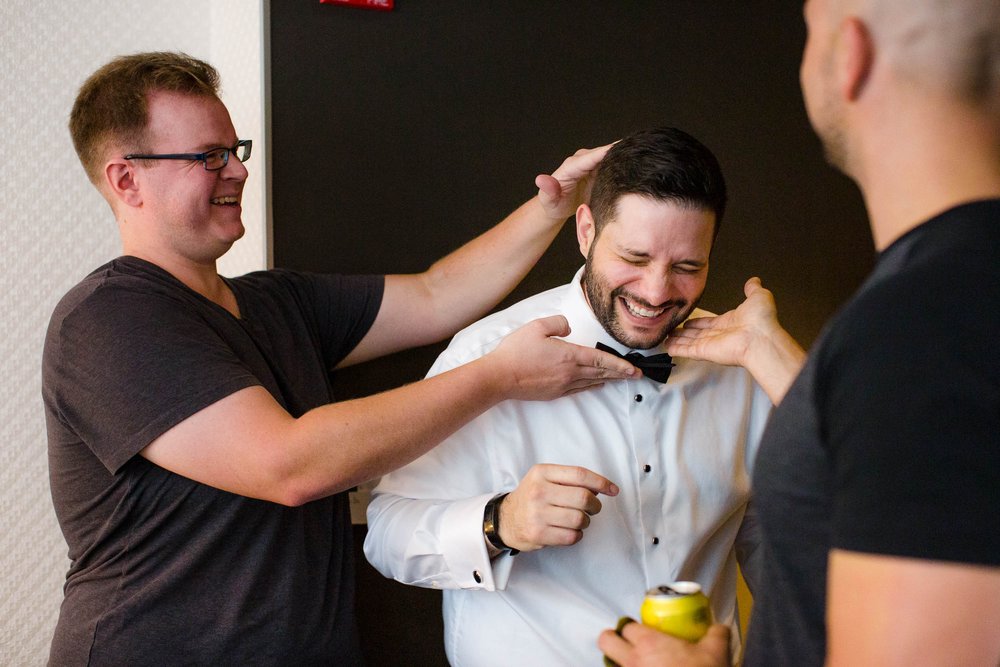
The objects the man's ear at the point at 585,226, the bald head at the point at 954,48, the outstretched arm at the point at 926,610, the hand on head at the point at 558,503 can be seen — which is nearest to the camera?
the outstretched arm at the point at 926,610

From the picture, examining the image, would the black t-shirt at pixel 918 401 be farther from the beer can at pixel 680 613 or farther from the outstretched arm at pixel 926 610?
the beer can at pixel 680 613

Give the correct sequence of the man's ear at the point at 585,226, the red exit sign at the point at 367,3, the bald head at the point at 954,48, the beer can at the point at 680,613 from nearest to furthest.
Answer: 1. the bald head at the point at 954,48
2. the beer can at the point at 680,613
3. the man's ear at the point at 585,226
4. the red exit sign at the point at 367,3

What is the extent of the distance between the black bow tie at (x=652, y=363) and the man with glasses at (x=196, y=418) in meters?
0.07

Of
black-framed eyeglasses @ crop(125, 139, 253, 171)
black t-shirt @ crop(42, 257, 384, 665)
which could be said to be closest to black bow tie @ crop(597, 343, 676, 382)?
black t-shirt @ crop(42, 257, 384, 665)

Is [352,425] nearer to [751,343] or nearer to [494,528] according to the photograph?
[494,528]

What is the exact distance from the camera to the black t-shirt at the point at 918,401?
Result: 0.76 meters

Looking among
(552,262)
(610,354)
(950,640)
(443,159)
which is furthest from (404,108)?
(950,640)

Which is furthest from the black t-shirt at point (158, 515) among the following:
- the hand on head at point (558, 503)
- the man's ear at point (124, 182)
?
the hand on head at point (558, 503)

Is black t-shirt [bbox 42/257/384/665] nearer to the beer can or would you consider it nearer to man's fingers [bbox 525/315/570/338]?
man's fingers [bbox 525/315/570/338]

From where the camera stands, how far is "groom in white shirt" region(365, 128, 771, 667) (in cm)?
184

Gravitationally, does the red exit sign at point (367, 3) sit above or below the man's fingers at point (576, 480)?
above

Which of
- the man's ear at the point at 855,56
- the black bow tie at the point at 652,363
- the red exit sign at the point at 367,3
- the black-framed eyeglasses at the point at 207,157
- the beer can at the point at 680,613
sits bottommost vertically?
the beer can at the point at 680,613

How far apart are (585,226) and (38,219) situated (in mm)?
1291

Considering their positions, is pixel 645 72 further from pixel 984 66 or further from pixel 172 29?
pixel 984 66
